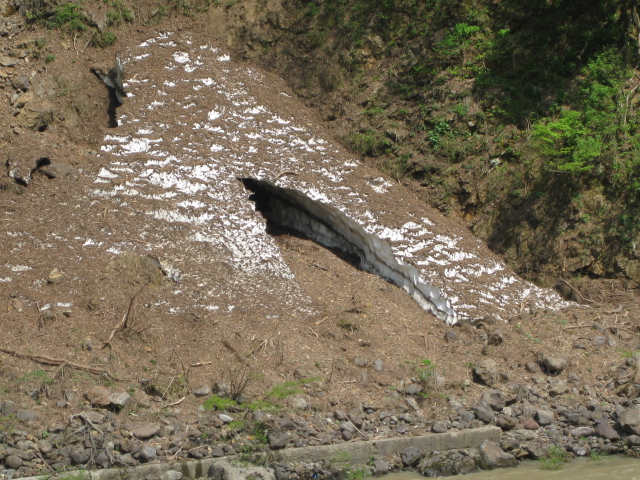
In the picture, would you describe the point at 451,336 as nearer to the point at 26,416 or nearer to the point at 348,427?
the point at 348,427

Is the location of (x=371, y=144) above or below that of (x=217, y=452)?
above

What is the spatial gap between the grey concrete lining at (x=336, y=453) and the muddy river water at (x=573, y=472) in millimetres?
363

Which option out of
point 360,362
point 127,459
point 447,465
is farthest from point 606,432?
point 127,459

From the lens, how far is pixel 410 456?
691 cm

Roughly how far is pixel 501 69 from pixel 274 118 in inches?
167

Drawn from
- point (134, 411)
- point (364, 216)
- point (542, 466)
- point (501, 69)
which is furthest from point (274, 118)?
point (542, 466)

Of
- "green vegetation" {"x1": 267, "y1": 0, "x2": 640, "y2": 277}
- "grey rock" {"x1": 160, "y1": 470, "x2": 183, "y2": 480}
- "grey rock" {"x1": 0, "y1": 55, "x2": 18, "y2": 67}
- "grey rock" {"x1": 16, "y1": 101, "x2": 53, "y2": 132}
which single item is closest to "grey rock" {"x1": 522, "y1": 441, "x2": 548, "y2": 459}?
"grey rock" {"x1": 160, "y1": 470, "x2": 183, "y2": 480}

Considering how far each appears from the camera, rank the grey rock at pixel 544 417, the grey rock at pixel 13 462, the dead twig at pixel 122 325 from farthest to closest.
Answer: the dead twig at pixel 122 325 → the grey rock at pixel 544 417 → the grey rock at pixel 13 462

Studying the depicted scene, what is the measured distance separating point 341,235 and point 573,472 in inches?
219

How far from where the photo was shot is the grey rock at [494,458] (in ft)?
22.6

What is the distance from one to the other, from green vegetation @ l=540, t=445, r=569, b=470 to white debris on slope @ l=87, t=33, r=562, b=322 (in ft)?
9.37

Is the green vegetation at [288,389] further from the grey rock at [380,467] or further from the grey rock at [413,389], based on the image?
the grey rock at [380,467]

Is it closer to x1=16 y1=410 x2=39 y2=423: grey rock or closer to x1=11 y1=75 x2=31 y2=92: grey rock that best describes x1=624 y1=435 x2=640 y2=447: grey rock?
x1=16 y1=410 x2=39 y2=423: grey rock

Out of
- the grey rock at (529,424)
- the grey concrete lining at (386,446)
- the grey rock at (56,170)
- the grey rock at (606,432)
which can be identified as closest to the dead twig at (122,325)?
the grey concrete lining at (386,446)
